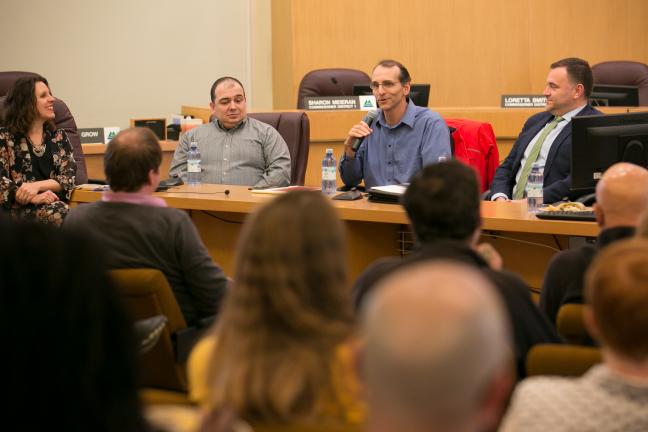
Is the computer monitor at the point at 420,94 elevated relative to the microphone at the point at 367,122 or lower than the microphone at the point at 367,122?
elevated

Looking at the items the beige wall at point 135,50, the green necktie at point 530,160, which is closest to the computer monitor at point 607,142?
the green necktie at point 530,160

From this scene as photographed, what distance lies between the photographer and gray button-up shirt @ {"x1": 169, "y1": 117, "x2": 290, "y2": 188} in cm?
569

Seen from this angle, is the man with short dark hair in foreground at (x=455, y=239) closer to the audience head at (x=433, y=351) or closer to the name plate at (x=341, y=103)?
the audience head at (x=433, y=351)

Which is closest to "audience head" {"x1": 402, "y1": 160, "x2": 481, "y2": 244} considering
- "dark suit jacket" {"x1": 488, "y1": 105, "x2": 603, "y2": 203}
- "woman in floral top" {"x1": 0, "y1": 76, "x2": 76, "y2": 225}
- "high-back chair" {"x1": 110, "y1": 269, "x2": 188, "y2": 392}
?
"high-back chair" {"x1": 110, "y1": 269, "x2": 188, "y2": 392}

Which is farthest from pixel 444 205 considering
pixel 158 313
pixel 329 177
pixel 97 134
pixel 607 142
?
pixel 97 134

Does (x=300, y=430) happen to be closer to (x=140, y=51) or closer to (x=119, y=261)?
(x=119, y=261)

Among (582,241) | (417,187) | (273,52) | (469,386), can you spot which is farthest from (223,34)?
(469,386)

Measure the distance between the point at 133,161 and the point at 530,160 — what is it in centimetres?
263

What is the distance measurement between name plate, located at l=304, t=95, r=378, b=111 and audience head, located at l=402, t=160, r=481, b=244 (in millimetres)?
4465

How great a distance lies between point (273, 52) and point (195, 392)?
8018 mm

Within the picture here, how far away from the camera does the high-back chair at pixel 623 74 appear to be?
7.89 m

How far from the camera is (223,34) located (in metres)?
9.34

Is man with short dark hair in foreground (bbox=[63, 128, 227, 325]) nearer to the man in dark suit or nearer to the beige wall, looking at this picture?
the man in dark suit

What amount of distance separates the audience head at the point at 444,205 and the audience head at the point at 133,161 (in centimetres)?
106
